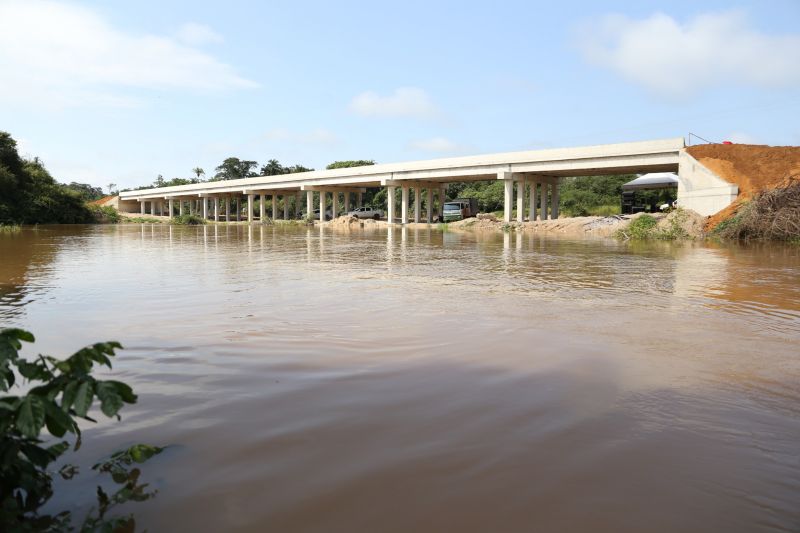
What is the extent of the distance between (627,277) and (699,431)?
7815 millimetres

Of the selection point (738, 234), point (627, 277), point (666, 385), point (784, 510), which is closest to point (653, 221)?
point (738, 234)

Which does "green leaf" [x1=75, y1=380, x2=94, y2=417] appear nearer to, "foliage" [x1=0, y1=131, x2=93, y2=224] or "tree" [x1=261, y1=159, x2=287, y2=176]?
"foliage" [x1=0, y1=131, x2=93, y2=224]

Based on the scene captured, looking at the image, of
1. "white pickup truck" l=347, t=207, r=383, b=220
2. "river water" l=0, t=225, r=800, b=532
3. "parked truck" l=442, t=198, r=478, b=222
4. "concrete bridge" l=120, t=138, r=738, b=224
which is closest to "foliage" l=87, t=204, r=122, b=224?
"concrete bridge" l=120, t=138, r=738, b=224

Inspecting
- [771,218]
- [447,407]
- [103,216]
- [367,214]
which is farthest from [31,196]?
[447,407]

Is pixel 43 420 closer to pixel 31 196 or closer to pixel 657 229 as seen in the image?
pixel 657 229

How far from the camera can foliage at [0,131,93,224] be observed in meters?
39.3

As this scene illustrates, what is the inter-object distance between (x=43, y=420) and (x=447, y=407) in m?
2.24

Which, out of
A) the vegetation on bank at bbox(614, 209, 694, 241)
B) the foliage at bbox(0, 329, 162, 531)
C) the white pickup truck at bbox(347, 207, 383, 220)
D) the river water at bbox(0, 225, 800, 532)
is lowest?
the river water at bbox(0, 225, 800, 532)

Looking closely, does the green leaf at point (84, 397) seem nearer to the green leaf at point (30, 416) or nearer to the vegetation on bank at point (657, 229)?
the green leaf at point (30, 416)

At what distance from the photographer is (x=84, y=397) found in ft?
6.25

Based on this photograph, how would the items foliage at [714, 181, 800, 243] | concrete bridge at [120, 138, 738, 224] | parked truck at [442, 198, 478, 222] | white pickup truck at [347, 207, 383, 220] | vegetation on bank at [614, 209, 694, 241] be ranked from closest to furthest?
foliage at [714, 181, 800, 243] < vegetation on bank at [614, 209, 694, 241] < concrete bridge at [120, 138, 738, 224] < parked truck at [442, 198, 478, 222] < white pickup truck at [347, 207, 383, 220]

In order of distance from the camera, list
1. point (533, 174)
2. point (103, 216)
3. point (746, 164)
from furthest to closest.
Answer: point (103, 216) → point (533, 174) → point (746, 164)

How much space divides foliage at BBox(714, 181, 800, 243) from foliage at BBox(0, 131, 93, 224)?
43.1 metres

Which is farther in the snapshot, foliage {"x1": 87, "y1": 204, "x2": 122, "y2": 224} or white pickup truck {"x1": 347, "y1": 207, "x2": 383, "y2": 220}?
white pickup truck {"x1": 347, "y1": 207, "x2": 383, "y2": 220}
